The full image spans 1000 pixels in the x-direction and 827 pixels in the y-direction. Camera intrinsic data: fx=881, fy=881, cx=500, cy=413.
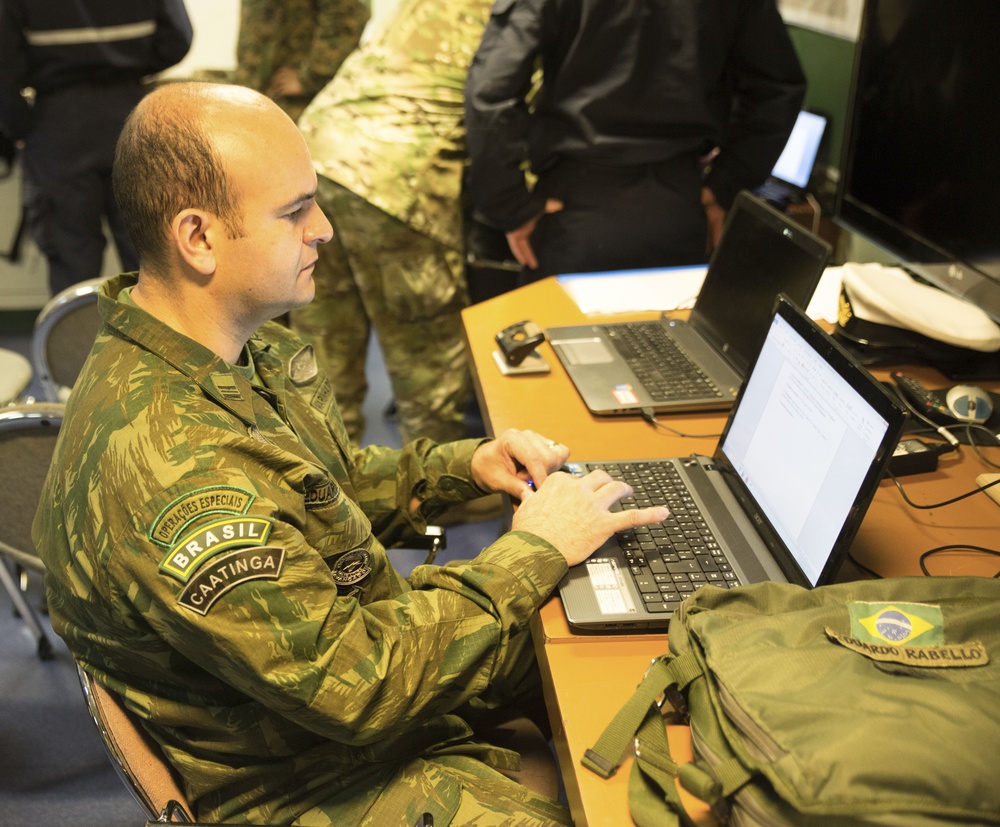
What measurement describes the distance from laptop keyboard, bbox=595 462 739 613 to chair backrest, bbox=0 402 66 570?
2.96 ft

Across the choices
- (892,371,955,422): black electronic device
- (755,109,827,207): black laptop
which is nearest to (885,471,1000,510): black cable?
(892,371,955,422): black electronic device

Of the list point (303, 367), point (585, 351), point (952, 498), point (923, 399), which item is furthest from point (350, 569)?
point (923, 399)

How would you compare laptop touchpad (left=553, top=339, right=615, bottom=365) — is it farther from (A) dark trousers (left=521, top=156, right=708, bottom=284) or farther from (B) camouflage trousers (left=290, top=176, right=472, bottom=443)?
(B) camouflage trousers (left=290, top=176, right=472, bottom=443)

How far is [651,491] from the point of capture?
123 centimetres

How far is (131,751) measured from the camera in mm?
927

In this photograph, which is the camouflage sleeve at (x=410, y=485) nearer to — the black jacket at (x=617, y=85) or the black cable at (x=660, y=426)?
the black cable at (x=660, y=426)

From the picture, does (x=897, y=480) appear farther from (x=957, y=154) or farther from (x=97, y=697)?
(x=97, y=697)

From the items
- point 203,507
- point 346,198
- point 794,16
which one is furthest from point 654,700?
point 794,16

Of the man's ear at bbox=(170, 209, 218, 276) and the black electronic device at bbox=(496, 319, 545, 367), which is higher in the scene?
the man's ear at bbox=(170, 209, 218, 276)

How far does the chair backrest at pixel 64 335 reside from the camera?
1778mm

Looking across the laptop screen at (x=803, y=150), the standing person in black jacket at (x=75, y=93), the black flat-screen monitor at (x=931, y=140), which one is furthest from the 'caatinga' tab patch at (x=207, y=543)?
the laptop screen at (x=803, y=150)

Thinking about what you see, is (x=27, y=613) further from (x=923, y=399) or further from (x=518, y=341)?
(x=923, y=399)

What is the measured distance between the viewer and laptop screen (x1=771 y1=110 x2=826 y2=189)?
279cm

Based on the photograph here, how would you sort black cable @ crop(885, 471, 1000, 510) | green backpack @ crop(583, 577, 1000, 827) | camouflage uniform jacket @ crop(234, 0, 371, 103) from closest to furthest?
green backpack @ crop(583, 577, 1000, 827)
black cable @ crop(885, 471, 1000, 510)
camouflage uniform jacket @ crop(234, 0, 371, 103)
